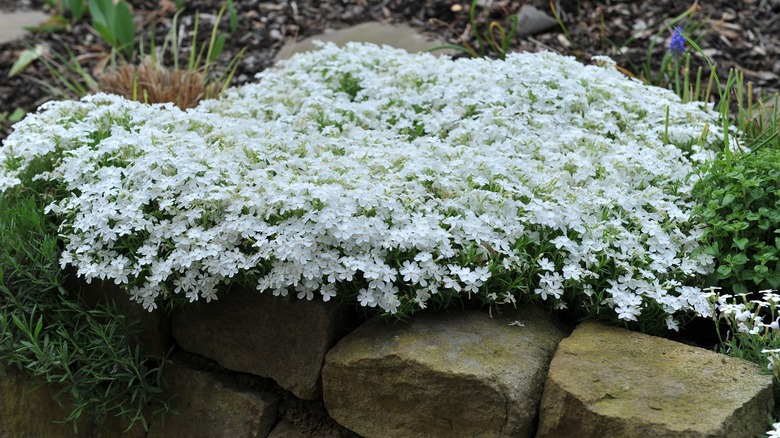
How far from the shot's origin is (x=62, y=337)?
8.88 ft

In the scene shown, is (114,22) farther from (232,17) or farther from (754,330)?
(754,330)

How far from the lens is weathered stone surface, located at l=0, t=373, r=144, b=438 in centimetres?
272

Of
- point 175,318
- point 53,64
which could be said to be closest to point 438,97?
point 175,318

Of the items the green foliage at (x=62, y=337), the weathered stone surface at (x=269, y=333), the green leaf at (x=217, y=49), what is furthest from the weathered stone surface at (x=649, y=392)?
the green leaf at (x=217, y=49)

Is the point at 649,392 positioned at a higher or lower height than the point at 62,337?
higher

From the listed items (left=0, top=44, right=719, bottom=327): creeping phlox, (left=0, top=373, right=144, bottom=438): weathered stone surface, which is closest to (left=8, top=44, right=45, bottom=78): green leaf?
(left=0, top=44, right=719, bottom=327): creeping phlox

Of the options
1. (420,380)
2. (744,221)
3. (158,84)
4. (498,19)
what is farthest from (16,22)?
(744,221)

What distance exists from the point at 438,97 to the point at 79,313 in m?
1.79

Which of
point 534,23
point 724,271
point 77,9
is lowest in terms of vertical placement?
point 77,9

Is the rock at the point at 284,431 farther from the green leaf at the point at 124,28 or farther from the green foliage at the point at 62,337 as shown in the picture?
the green leaf at the point at 124,28

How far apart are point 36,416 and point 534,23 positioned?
3.91 meters

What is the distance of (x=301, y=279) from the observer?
2545 mm

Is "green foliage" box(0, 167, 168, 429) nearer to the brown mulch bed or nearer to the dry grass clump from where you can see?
the dry grass clump

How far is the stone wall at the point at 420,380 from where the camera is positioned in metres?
2.24
